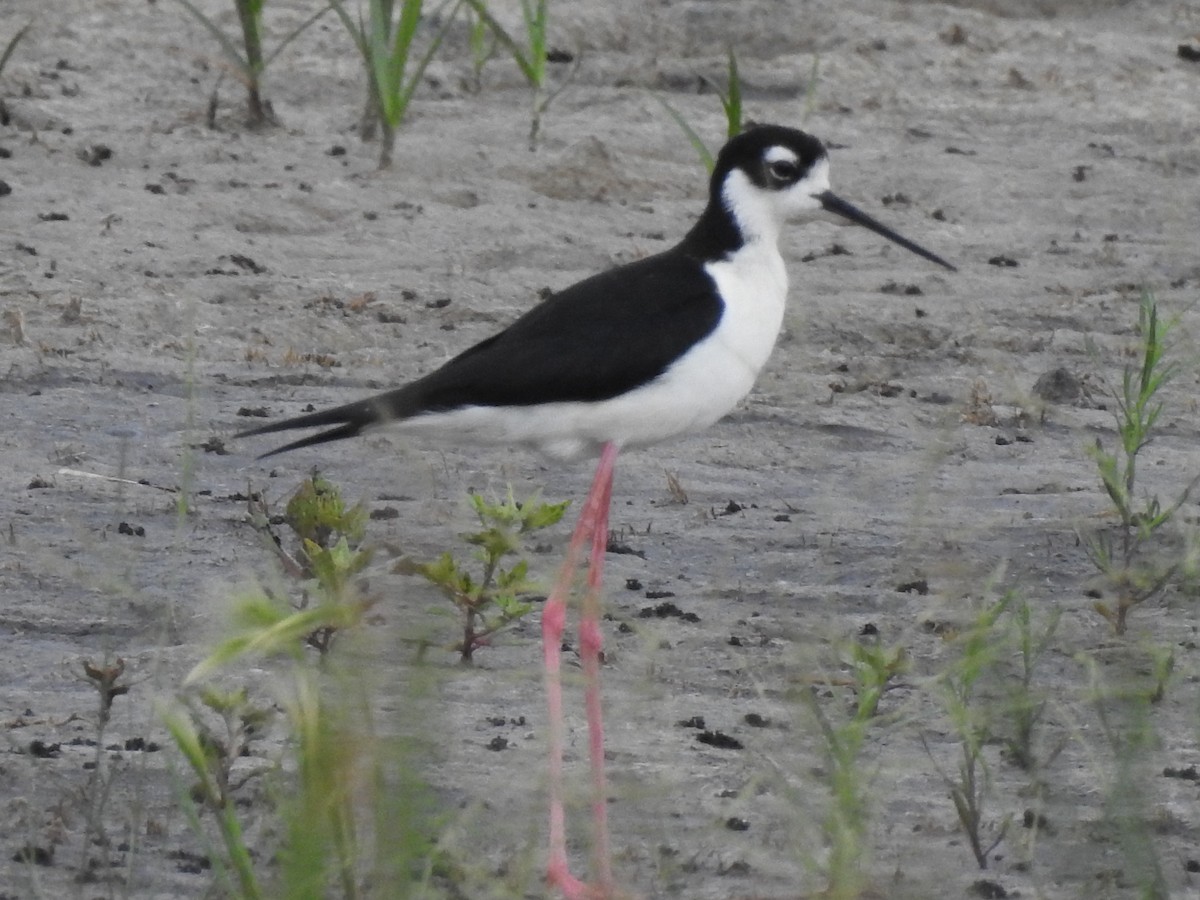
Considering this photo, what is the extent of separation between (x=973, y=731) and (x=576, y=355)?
130 cm

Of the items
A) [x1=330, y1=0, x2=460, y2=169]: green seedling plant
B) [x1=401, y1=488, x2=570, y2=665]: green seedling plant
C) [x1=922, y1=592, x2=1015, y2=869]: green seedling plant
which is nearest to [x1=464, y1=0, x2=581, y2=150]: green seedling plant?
[x1=330, y1=0, x2=460, y2=169]: green seedling plant

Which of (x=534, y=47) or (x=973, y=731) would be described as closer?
(x=973, y=731)

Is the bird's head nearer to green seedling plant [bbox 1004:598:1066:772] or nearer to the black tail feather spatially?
the black tail feather

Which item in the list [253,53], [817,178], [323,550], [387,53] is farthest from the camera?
[253,53]

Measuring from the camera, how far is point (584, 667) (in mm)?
4121

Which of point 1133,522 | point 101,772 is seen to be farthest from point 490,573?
point 1133,522

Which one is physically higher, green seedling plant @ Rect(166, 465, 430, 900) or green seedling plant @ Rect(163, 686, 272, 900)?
green seedling plant @ Rect(166, 465, 430, 900)

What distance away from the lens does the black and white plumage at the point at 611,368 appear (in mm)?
4109

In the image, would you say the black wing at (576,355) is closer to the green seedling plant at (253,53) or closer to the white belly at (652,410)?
the white belly at (652,410)

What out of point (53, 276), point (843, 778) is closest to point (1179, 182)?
point (53, 276)

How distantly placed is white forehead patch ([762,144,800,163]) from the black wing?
388mm

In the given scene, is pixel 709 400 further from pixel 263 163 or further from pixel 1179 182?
pixel 1179 182

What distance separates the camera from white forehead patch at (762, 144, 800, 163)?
4.53 m

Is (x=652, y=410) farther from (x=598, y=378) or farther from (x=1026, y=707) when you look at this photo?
(x=1026, y=707)
